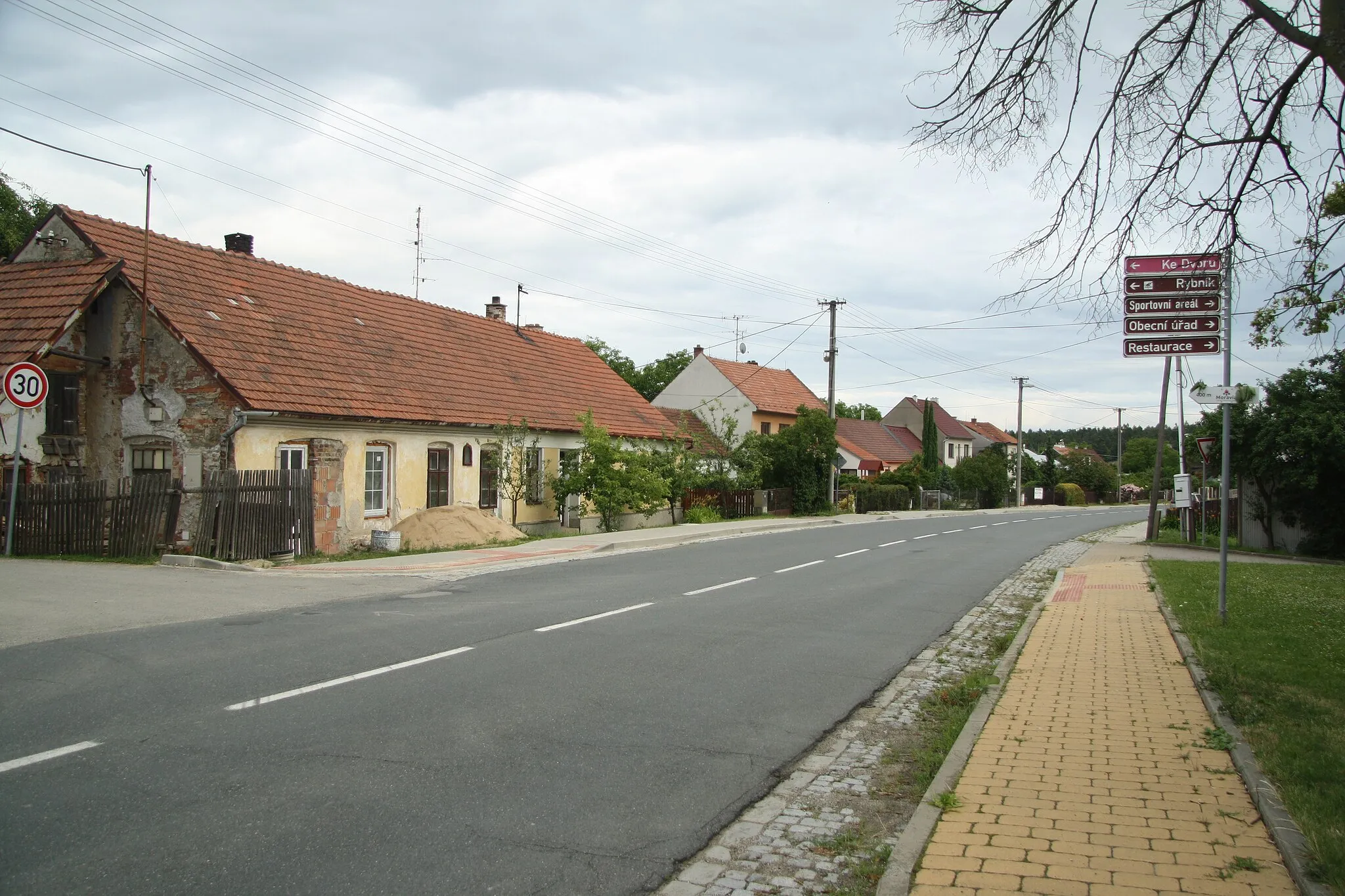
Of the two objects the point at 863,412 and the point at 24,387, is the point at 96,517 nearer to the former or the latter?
the point at 24,387

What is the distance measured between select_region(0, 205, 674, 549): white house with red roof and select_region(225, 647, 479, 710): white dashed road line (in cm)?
1135

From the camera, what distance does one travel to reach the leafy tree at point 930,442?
234ft

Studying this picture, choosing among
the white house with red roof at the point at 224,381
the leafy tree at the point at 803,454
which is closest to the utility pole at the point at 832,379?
the leafy tree at the point at 803,454

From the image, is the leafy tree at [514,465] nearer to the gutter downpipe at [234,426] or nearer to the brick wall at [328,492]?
the brick wall at [328,492]

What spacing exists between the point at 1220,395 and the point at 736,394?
47.3 m

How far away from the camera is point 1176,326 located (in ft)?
32.0

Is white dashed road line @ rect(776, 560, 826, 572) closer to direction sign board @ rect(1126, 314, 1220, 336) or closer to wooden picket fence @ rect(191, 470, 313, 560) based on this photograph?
direction sign board @ rect(1126, 314, 1220, 336)

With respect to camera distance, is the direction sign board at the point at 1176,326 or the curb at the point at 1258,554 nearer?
the direction sign board at the point at 1176,326

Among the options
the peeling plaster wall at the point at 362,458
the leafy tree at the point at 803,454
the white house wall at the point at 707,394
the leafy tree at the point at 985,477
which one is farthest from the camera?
the leafy tree at the point at 985,477

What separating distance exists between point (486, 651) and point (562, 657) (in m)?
0.74

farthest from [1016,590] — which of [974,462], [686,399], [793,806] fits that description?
[974,462]

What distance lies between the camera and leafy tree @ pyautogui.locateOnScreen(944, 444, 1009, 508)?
6381 centimetres

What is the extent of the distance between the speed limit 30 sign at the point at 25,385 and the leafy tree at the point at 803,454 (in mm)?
28785

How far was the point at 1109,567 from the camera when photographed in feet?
63.7
